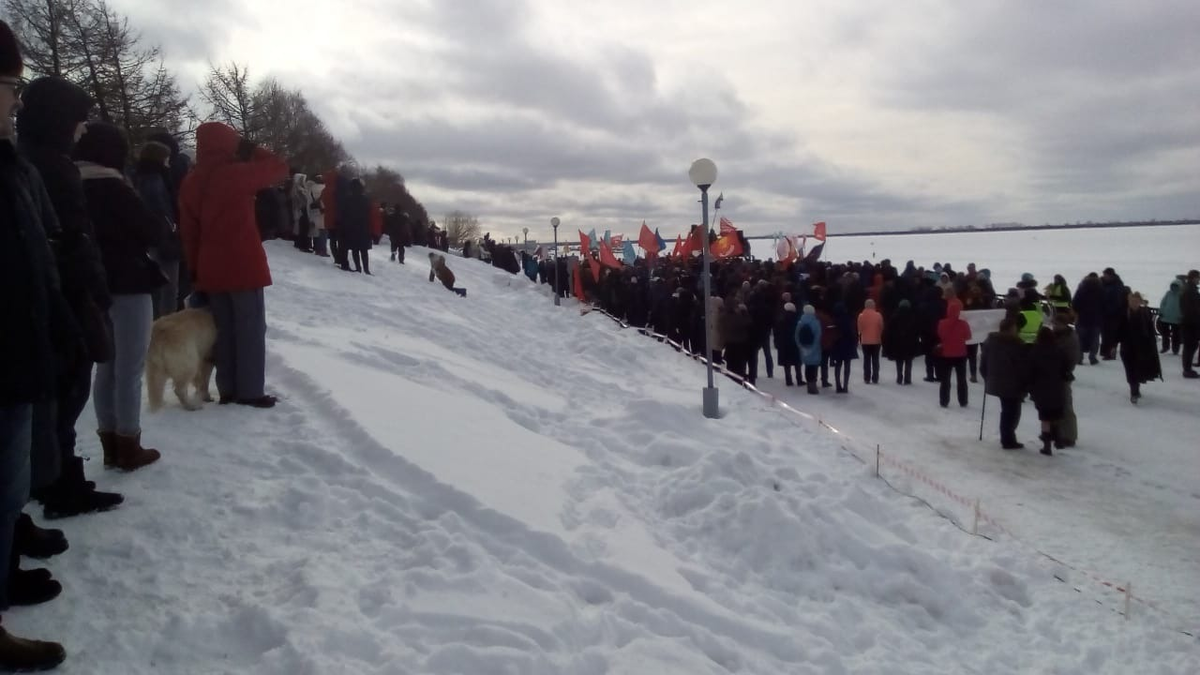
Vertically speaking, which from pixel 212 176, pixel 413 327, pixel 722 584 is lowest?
pixel 722 584

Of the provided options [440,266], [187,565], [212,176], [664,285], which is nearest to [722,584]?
[187,565]

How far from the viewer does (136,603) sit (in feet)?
11.6

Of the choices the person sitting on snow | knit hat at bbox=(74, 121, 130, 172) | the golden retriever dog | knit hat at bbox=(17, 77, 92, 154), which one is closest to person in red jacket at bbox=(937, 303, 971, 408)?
the golden retriever dog

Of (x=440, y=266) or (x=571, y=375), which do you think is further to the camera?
(x=440, y=266)

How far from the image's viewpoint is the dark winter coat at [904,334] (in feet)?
47.1

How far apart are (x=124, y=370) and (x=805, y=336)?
11.5m

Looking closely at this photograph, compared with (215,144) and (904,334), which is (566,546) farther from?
(904,334)

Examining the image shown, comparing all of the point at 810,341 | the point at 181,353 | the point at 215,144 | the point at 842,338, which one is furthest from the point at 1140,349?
the point at 181,353

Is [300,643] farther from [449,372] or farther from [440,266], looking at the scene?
[440,266]

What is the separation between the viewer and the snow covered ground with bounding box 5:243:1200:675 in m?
3.64

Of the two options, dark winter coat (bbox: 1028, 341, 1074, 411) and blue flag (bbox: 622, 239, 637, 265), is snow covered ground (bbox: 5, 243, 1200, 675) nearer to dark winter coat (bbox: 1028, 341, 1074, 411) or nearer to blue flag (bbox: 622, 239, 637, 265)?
dark winter coat (bbox: 1028, 341, 1074, 411)

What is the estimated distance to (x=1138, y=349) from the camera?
12414 millimetres

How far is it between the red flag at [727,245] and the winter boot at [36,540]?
21.9 meters

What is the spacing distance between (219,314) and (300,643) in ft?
11.3
